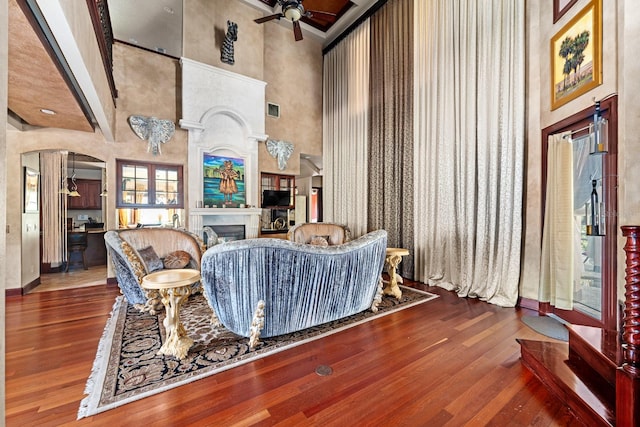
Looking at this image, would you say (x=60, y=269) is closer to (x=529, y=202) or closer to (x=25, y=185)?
(x=25, y=185)

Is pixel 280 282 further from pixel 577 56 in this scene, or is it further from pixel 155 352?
pixel 577 56

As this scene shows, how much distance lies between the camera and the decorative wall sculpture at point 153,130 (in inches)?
196

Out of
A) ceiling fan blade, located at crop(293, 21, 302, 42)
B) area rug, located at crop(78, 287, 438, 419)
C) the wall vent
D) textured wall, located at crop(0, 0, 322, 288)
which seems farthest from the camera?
the wall vent

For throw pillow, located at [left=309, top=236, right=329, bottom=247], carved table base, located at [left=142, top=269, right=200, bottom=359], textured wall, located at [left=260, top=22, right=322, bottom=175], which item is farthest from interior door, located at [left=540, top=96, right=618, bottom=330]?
textured wall, located at [left=260, top=22, right=322, bottom=175]

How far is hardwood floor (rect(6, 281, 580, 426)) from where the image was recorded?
1606 millimetres

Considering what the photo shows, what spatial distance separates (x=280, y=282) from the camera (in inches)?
92.4

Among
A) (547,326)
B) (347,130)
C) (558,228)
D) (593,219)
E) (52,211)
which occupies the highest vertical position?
(347,130)

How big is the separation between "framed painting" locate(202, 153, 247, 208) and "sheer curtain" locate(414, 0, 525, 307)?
12.4 ft

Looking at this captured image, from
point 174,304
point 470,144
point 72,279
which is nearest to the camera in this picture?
point 174,304

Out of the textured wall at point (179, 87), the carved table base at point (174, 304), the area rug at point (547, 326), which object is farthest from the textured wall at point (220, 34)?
the area rug at point (547, 326)

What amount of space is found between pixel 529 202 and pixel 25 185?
23.8 feet

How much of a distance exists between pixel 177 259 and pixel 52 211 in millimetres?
3922

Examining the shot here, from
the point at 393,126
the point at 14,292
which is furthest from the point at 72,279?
the point at 393,126

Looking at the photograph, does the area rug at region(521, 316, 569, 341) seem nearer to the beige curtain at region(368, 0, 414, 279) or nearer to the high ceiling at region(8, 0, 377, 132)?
the beige curtain at region(368, 0, 414, 279)
